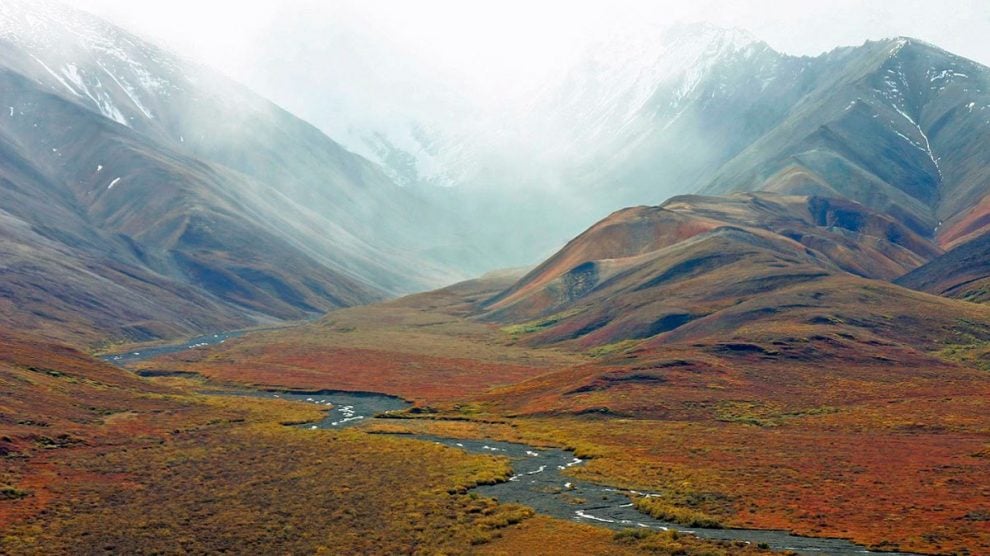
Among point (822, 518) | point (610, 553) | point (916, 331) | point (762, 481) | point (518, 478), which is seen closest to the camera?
point (610, 553)

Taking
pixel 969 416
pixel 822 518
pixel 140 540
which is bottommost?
pixel 140 540

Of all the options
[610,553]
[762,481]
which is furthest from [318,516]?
[762,481]

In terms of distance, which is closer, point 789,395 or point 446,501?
point 446,501

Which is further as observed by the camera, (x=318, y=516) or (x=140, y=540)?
(x=318, y=516)

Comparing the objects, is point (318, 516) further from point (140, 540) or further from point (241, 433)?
point (241, 433)

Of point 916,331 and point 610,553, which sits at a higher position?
point 916,331

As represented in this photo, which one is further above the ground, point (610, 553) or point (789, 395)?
point (789, 395)

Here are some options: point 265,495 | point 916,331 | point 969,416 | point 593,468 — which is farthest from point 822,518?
point 916,331

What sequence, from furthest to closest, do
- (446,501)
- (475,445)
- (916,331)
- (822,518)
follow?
(916,331) < (475,445) < (446,501) < (822,518)

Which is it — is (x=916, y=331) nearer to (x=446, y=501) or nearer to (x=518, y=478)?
(x=518, y=478)
